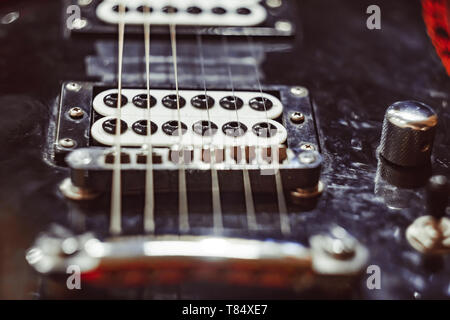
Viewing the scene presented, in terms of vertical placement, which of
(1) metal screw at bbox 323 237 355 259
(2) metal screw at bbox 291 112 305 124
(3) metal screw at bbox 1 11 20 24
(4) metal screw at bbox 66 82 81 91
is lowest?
(1) metal screw at bbox 323 237 355 259

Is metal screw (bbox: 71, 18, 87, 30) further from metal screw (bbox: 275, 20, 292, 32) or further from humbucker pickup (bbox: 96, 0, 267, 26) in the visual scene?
metal screw (bbox: 275, 20, 292, 32)

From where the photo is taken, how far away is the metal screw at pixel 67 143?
0.97 m

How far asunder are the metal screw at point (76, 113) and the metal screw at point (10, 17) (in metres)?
0.38

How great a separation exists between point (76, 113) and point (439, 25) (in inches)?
30.5

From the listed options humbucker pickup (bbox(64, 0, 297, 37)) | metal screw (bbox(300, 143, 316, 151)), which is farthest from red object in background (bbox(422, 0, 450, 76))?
metal screw (bbox(300, 143, 316, 151))

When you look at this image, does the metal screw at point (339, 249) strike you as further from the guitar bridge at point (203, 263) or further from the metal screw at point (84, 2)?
the metal screw at point (84, 2)

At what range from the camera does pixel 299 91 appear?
1143 millimetres

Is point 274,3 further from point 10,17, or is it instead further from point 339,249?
point 339,249

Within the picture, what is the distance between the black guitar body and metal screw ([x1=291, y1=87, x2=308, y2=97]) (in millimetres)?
17

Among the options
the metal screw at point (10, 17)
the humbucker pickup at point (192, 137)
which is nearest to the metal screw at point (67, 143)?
the humbucker pickup at point (192, 137)

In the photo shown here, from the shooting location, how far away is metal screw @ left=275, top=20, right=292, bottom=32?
1311 mm

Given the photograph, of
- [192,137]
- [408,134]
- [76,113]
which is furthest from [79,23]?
[408,134]

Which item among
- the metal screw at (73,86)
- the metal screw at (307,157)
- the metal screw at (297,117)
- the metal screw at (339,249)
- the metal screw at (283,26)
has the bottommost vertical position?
the metal screw at (339,249)
